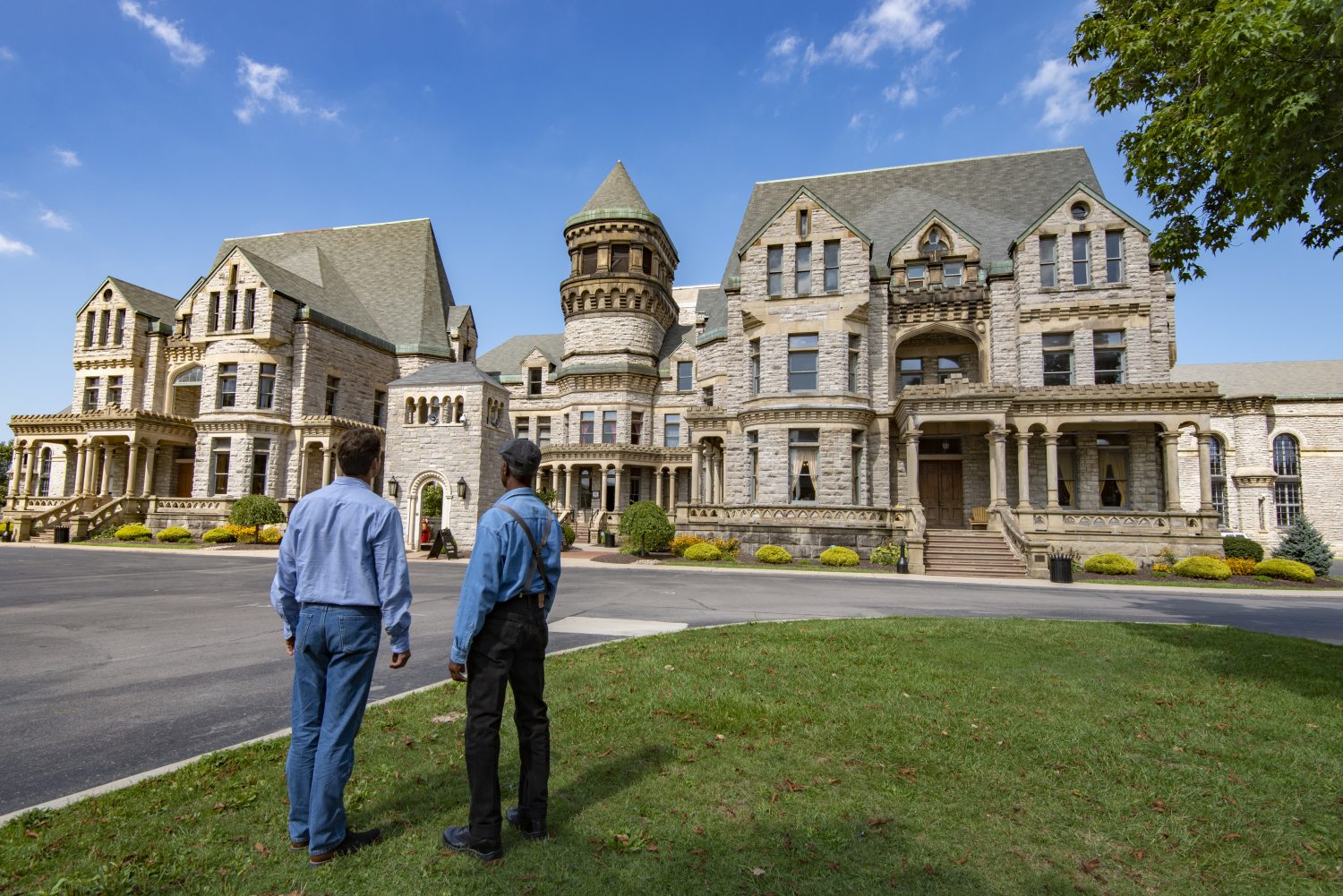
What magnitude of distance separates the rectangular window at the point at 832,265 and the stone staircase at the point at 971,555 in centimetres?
1113

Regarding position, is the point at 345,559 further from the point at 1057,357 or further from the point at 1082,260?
the point at 1082,260

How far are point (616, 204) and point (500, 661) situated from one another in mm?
42355

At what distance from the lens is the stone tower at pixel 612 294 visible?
4066 centimetres

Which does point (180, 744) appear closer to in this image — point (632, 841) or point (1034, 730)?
point (632, 841)

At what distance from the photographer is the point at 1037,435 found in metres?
26.0

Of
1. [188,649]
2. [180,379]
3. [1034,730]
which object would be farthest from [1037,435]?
[180,379]

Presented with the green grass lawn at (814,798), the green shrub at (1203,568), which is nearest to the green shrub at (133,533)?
the green grass lawn at (814,798)

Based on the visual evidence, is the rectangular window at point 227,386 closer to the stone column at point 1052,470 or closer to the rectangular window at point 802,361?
the rectangular window at point 802,361

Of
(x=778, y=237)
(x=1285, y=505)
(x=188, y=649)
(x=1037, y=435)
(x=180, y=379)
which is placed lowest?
(x=188, y=649)

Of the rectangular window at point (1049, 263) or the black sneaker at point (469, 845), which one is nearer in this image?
the black sneaker at point (469, 845)

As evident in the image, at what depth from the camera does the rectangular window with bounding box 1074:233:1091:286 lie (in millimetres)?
26281

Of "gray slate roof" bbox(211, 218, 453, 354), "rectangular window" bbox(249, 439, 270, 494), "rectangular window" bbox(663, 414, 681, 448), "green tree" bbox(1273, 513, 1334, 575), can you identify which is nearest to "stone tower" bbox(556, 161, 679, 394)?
"rectangular window" bbox(663, 414, 681, 448)

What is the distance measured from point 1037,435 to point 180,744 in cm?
2839

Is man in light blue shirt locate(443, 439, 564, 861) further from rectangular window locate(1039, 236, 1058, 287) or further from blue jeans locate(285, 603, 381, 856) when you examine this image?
rectangular window locate(1039, 236, 1058, 287)
